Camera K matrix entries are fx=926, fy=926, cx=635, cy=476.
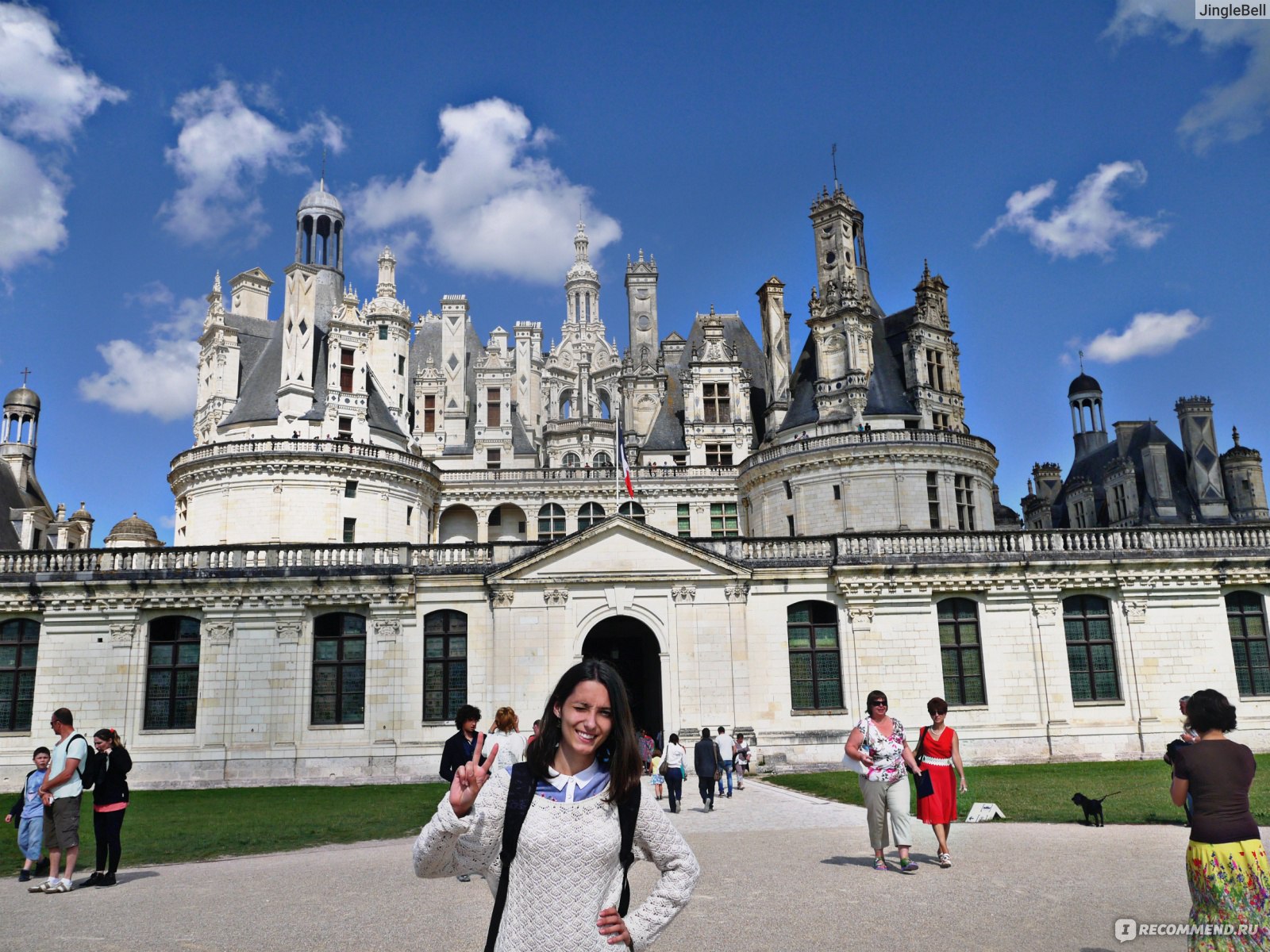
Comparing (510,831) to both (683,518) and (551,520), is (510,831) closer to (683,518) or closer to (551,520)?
(683,518)

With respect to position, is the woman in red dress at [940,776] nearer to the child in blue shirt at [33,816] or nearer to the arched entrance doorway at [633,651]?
the child in blue shirt at [33,816]

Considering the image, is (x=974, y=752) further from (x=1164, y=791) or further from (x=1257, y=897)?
(x=1257, y=897)

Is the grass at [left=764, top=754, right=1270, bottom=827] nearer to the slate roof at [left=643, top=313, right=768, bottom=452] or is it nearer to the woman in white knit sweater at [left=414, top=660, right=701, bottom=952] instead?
the woman in white knit sweater at [left=414, top=660, right=701, bottom=952]

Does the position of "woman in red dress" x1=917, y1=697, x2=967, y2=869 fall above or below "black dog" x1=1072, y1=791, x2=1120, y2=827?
above

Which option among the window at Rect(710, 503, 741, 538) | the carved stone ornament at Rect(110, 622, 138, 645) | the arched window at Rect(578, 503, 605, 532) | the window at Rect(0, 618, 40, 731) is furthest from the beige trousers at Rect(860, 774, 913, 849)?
the arched window at Rect(578, 503, 605, 532)

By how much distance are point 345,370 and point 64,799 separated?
3566 centimetres

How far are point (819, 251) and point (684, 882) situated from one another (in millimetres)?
47411

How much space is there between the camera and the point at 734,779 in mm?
23375

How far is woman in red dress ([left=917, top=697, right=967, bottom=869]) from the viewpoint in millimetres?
11234

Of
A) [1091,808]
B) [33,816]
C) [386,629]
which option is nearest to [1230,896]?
[1091,808]

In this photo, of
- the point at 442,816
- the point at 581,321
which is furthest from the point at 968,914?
the point at 581,321

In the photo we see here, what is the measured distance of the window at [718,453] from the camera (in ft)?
163

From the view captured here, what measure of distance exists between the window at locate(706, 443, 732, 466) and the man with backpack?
39930mm

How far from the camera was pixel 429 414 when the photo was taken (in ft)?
182
